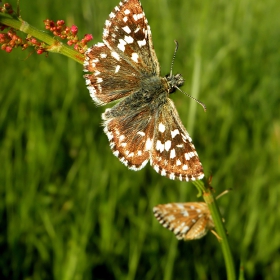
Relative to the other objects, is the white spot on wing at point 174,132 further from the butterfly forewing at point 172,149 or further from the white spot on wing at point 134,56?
the white spot on wing at point 134,56

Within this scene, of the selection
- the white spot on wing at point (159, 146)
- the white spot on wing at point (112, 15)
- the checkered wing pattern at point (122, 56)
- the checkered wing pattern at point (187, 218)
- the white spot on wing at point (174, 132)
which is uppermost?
the white spot on wing at point (112, 15)

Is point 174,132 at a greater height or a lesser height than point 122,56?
lesser

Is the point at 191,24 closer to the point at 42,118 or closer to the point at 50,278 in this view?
the point at 42,118

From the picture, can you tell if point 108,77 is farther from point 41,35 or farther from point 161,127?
point 41,35

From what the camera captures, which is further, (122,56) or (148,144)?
(122,56)

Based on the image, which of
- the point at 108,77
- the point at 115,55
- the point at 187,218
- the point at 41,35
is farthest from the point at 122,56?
the point at 187,218

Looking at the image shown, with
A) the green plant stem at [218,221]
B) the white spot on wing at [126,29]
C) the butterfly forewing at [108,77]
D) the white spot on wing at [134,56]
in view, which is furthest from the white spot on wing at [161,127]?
the green plant stem at [218,221]

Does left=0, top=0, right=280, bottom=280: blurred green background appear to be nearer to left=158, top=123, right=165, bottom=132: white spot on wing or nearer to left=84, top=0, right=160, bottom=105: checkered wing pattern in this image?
left=84, top=0, right=160, bottom=105: checkered wing pattern
